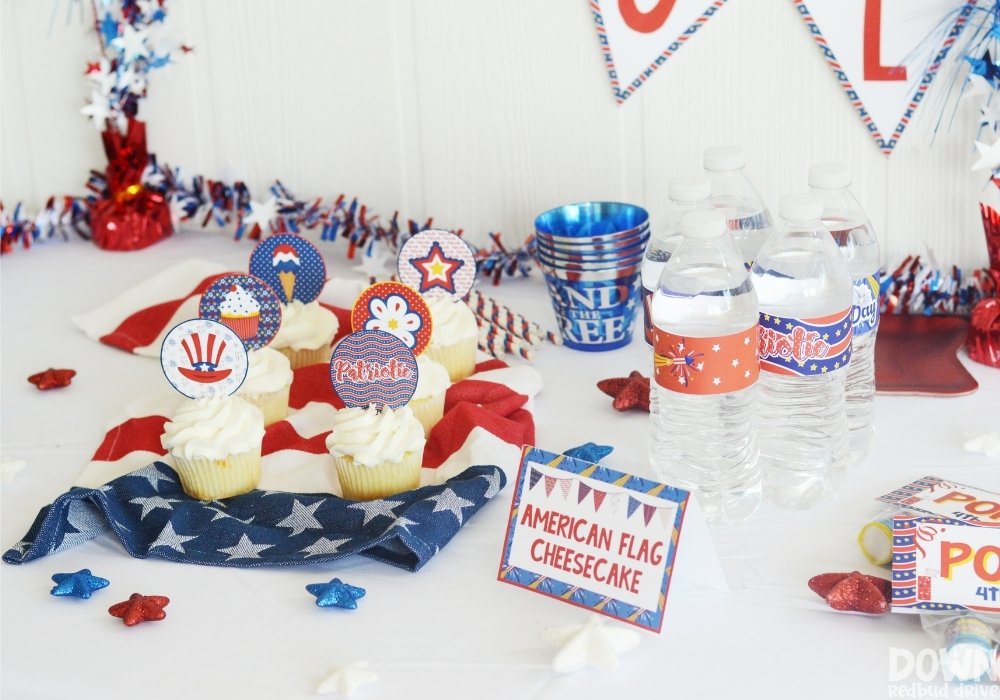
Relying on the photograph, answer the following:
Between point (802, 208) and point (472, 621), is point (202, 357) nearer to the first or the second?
point (472, 621)

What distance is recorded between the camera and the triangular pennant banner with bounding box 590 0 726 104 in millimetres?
1817

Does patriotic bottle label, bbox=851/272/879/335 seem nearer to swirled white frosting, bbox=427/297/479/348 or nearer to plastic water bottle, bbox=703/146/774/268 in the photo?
plastic water bottle, bbox=703/146/774/268

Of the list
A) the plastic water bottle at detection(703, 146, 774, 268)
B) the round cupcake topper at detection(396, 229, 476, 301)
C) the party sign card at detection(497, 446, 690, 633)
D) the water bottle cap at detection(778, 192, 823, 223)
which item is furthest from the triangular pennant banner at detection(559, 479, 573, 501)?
the round cupcake topper at detection(396, 229, 476, 301)

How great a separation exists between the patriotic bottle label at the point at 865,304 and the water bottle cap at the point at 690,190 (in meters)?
0.22

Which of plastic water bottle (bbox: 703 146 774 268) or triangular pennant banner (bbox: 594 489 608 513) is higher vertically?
plastic water bottle (bbox: 703 146 774 268)

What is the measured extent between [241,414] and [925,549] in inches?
33.9

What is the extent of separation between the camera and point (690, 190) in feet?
4.22

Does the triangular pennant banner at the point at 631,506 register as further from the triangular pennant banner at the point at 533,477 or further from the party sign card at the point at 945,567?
the party sign card at the point at 945,567

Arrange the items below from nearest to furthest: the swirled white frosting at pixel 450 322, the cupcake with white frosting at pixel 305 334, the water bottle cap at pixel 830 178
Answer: the water bottle cap at pixel 830 178
the swirled white frosting at pixel 450 322
the cupcake with white frosting at pixel 305 334

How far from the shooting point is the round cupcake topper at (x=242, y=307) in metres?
1.54

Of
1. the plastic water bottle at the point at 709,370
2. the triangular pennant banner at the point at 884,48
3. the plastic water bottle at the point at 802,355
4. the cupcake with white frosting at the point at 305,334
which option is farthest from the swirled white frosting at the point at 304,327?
the triangular pennant banner at the point at 884,48

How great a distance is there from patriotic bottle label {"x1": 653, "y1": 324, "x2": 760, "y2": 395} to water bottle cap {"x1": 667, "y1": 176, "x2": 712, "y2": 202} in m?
0.22

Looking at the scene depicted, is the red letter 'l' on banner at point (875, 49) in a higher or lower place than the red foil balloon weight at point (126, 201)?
higher

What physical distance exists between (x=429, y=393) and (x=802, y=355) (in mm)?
554
